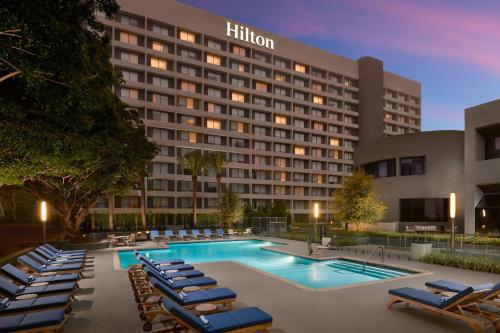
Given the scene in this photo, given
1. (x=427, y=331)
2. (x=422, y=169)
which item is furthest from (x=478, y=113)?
(x=427, y=331)

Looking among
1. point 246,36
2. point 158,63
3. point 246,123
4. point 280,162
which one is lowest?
point 280,162

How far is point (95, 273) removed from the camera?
559 inches

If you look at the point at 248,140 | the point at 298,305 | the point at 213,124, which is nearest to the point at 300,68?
the point at 248,140

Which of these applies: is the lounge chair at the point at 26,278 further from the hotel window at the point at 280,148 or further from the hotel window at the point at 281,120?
the hotel window at the point at 281,120

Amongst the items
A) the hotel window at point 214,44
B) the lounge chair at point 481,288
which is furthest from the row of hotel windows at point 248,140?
the lounge chair at point 481,288

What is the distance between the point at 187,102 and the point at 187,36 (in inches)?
407

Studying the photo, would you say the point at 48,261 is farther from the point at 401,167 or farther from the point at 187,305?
the point at 401,167

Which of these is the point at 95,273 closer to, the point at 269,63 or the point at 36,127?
the point at 36,127

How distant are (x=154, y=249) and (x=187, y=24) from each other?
128 feet

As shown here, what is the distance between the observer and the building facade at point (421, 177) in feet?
104

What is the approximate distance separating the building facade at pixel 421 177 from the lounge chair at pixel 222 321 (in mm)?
29178

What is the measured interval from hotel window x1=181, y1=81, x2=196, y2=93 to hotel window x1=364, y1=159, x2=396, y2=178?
2883cm

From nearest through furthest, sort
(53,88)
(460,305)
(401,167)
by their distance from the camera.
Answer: (460,305)
(53,88)
(401,167)

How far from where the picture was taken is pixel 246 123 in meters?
56.9
